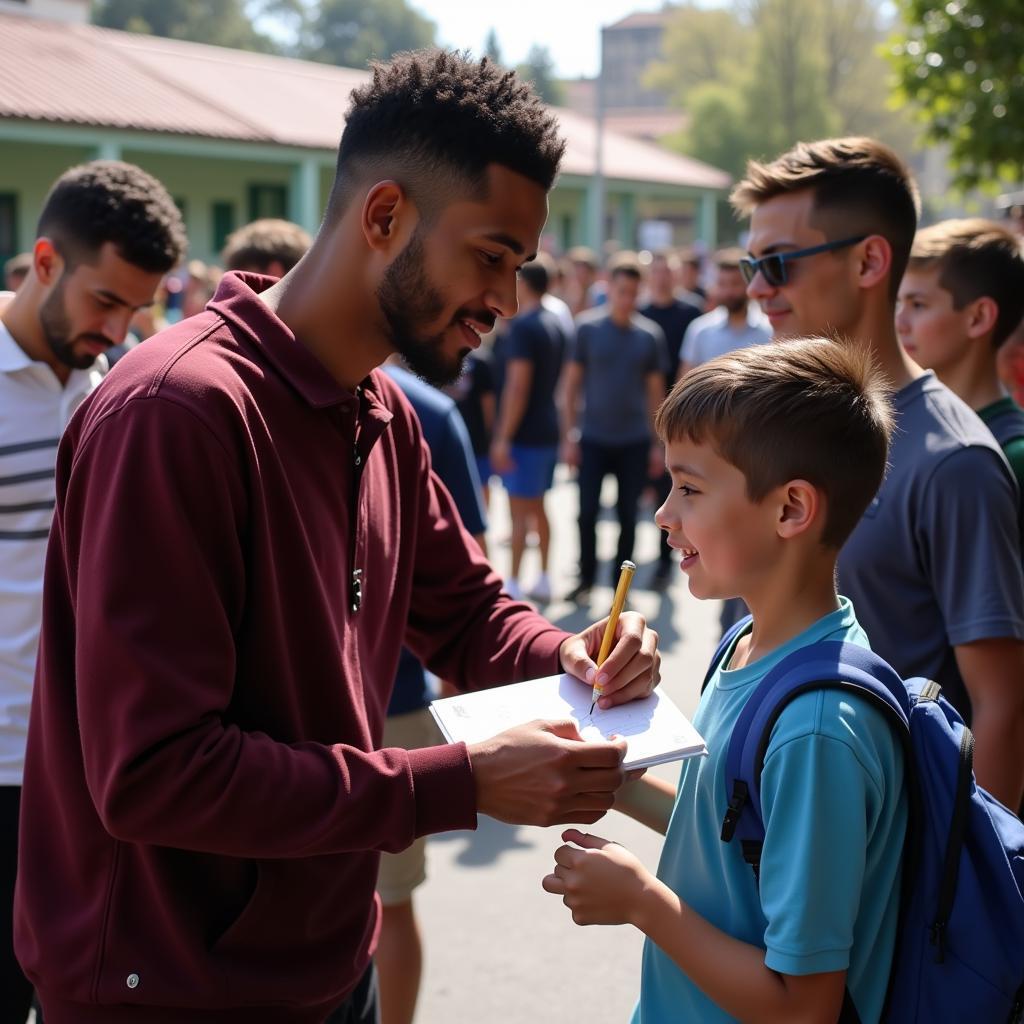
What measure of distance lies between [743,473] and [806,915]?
634mm

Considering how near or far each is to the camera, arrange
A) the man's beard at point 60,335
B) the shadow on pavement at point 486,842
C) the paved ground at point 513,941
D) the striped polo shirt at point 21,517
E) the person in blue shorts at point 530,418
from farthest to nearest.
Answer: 1. the person in blue shorts at point 530,418
2. the shadow on pavement at point 486,842
3. the paved ground at point 513,941
4. the man's beard at point 60,335
5. the striped polo shirt at point 21,517

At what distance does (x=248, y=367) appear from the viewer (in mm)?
1897

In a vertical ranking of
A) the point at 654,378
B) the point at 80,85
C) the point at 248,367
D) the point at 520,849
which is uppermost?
the point at 80,85

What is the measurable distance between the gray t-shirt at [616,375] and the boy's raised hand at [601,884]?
709 cm

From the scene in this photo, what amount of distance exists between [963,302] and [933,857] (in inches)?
79.3

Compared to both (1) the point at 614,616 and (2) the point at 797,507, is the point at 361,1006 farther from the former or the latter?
(2) the point at 797,507

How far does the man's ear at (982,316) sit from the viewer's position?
3379 millimetres

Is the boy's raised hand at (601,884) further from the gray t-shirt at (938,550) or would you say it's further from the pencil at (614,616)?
the gray t-shirt at (938,550)

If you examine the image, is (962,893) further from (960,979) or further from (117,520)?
(117,520)

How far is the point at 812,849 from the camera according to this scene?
166 cm

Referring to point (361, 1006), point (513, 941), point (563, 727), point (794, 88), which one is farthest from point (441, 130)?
point (794, 88)

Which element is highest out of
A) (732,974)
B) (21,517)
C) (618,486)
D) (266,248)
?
(266,248)

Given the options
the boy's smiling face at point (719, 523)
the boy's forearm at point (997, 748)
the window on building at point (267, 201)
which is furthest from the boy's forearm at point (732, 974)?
the window on building at point (267, 201)

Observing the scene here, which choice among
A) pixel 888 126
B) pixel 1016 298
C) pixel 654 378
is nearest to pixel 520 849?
pixel 1016 298
